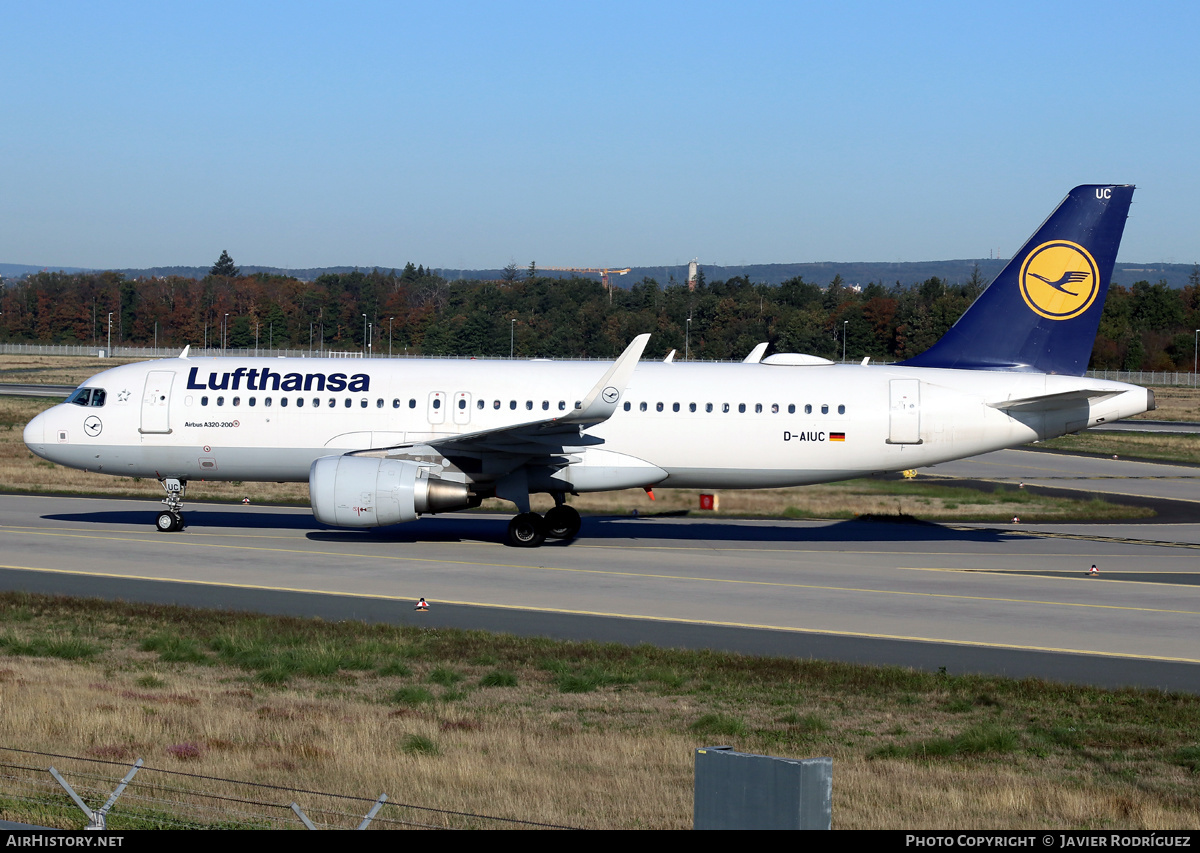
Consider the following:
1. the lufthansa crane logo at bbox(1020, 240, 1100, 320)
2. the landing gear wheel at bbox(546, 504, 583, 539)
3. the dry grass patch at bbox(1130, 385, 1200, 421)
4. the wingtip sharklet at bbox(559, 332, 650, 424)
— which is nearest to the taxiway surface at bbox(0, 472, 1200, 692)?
the landing gear wheel at bbox(546, 504, 583, 539)

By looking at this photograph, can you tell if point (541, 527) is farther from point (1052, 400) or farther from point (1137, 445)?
point (1137, 445)

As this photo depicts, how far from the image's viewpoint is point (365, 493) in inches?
1078

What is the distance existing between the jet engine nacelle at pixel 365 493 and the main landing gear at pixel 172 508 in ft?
18.4

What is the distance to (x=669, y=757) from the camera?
12969 millimetres

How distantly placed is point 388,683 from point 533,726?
3191mm

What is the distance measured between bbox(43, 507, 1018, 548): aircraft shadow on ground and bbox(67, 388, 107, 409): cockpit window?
3.59m

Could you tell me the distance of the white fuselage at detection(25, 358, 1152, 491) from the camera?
29.6 m

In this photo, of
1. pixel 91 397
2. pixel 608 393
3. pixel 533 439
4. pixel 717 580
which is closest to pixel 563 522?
pixel 533 439

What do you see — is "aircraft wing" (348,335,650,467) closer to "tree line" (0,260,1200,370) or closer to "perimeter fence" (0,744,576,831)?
"perimeter fence" (0,744,576,831)

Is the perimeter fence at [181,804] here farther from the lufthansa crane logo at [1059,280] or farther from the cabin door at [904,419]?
the lufthansa crane logo at [1059,280]

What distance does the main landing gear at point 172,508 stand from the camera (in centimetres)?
3123

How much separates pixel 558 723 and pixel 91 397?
21163 mm
